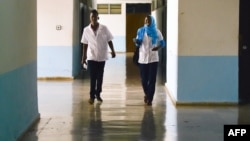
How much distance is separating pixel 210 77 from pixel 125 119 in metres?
2.00

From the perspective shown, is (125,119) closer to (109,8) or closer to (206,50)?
(206,50)

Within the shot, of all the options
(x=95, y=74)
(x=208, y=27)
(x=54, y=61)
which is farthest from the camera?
(x=54, y=61)

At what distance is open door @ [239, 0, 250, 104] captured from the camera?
9.16 m

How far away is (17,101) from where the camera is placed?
587 centimetres

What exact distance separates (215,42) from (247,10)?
1215mm

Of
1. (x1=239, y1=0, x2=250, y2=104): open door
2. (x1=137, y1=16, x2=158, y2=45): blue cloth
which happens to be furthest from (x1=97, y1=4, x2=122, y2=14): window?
(x1=137, y1=16, x2=158, y2=45): blue cloth

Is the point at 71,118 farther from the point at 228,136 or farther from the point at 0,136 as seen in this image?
the point at 228,136

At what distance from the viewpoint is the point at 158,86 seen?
11695 mm

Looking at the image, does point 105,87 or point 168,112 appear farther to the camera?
point 105,87

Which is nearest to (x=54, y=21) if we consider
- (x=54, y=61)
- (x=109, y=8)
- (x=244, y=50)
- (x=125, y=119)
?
(x=54, y=61)

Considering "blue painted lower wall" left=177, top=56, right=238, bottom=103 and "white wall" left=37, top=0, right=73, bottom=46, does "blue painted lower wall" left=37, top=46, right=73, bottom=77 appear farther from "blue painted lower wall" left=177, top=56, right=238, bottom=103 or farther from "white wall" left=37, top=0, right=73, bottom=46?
"blue painted lower wall" left=177, top=56, right=238, bottom=103

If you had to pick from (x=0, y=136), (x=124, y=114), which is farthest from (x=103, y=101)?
(x=0, y=136)

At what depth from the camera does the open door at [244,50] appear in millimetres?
9156

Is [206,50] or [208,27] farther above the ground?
[208,27]
